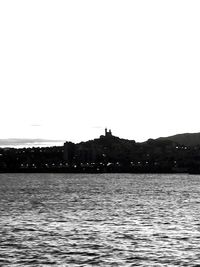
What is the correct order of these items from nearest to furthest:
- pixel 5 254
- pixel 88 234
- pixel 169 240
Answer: pixel 5 254
pixel 169 240
pixel 88 234

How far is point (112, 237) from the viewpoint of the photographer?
57.9m

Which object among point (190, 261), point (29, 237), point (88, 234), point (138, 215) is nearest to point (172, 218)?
point (138, 215)

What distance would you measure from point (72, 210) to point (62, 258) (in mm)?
45642

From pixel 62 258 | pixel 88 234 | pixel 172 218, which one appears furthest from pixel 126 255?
pixel 172 218

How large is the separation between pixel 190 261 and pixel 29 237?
19.6 m

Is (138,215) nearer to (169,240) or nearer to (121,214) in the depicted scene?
(121,214)

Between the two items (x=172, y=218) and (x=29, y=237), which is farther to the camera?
(x=172, y=218)

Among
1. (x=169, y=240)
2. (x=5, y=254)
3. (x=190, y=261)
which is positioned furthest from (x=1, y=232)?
(x=190, y=261)

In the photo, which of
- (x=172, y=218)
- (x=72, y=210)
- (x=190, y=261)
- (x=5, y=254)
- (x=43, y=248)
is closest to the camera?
(x=190, y=261)

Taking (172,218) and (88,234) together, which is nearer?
(88,234)

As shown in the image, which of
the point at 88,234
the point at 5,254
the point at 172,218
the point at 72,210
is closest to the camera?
the point at 5,254

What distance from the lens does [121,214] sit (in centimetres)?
8356

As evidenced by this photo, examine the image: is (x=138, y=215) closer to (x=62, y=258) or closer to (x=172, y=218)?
(x=172, y=218)

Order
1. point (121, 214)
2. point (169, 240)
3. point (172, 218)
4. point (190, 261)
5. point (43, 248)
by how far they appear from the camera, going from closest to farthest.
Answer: point (190, 261) < point (43, 248) < point (169, 240) < point (172, 218) < point (121, 214)
